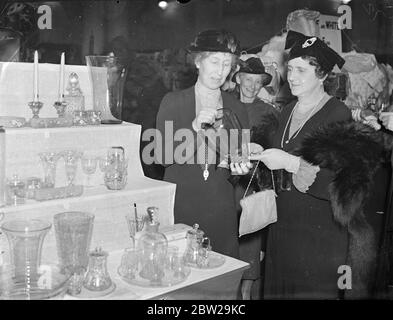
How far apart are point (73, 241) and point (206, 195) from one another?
28.3 inches

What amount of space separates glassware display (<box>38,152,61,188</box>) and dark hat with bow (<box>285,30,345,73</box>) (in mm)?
1145

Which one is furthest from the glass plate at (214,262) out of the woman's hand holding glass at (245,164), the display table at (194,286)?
the woman's hand holding glass at (245,164)

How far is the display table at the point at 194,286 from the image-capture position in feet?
5.89

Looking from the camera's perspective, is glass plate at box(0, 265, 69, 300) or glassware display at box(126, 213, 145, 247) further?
glassware display at box(126, 213, 145, 247)

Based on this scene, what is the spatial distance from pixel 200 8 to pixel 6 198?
116 cm

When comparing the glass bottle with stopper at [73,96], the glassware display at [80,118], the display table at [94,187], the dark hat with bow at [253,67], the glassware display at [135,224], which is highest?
the dark hat with bow at [253,67]

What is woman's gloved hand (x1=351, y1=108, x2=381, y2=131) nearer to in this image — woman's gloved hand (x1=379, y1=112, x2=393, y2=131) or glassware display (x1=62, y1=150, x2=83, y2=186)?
woman's gloved hand (x1=379, y1=112, x2=393, y2=131)

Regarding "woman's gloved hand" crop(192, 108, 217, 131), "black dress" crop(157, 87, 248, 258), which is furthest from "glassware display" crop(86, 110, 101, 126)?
"woman's gloved hand" crop(192, 108, 217, 131)

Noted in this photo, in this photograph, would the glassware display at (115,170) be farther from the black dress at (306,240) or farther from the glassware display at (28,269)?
the black dress at (306,240)

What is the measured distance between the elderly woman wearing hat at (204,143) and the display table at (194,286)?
0.64 feet

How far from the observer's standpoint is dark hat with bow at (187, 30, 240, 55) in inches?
87.2

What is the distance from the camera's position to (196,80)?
7.35 feet

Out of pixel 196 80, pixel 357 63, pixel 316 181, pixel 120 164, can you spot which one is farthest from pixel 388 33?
pixel 120 164

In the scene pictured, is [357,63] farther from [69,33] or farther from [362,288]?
[69,33]
